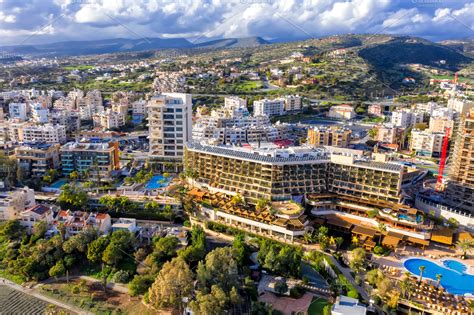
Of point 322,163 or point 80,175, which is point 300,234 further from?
point 80,175

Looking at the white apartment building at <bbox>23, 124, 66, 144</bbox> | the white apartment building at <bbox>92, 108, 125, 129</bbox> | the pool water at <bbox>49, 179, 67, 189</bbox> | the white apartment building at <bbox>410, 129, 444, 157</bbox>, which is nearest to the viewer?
the pool water at <bbox>49, 179, 67, 189</bbox>

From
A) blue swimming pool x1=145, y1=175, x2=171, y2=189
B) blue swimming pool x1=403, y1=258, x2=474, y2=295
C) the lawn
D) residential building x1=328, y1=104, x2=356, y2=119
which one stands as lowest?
the lawn

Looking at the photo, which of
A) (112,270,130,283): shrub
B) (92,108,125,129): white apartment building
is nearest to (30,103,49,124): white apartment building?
(92,108,125,129): white apartment building

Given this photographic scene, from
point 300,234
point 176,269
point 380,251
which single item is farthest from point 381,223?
point 176,269

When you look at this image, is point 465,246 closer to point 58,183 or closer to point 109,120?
point 58,183

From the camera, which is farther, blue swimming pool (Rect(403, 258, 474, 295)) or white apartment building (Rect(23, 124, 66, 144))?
white apartment building (Rect(23, 124, 66, 144))

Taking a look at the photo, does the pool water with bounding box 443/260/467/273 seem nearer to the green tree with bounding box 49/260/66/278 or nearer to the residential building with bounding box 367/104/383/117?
the green tree with bounding box 49/260/66/278
